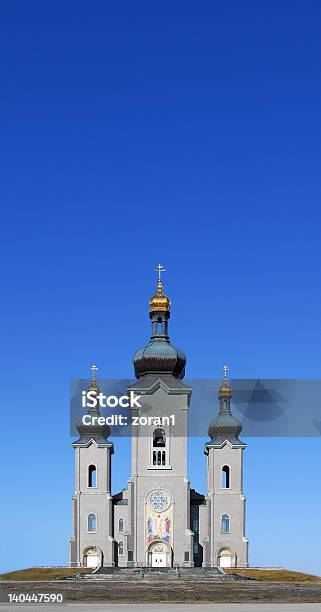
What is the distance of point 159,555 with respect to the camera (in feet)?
234

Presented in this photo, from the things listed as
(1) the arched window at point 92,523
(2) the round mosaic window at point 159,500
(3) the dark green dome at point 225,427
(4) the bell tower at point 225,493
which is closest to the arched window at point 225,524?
(4) the bell tower at point 225,493

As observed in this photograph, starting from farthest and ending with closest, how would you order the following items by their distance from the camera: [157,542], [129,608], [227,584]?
[157,542], [227,584], [129,608]

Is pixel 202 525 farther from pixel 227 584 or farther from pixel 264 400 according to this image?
pixel 227 584

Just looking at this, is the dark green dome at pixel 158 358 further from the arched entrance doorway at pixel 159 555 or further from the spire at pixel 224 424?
the arched entrance doorway at pixel 159 555

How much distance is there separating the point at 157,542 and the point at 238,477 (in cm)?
711

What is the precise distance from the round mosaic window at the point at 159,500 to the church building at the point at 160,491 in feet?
0.20

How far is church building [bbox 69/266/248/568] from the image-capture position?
71.8 m

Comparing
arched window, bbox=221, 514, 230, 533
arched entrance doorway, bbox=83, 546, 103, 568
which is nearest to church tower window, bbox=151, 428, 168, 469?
arched window, bbox=221, 514, 230, 533

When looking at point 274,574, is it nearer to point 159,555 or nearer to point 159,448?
point 159,555

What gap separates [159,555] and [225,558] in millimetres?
4398

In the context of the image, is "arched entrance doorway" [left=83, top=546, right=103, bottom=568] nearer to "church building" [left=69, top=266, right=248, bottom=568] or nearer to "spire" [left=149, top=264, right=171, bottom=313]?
"church building" [left=69, top=266, right=248, bottom=568]

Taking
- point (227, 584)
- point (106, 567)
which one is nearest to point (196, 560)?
point (106, 567)

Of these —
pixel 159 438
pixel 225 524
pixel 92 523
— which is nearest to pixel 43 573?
pixel 92 523

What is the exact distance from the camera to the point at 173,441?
72.9m
